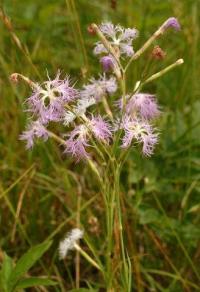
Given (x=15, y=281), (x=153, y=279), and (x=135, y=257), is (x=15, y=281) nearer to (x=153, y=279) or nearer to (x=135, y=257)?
(x=135, y=257)

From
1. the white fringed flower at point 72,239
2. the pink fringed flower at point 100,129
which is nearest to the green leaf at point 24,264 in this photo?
the white fringed flower at point 72,239

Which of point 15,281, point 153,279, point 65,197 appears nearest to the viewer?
point 15,281

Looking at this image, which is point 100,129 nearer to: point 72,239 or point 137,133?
point 137,133

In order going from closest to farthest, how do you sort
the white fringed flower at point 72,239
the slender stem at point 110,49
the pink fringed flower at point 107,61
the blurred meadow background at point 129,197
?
the slender stem at point 110,49, the pink fringed flower at point 107,61, the white fringed flower at point 72,239, the blurred meadow background at point 129,197

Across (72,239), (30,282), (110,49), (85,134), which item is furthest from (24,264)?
(110,49)

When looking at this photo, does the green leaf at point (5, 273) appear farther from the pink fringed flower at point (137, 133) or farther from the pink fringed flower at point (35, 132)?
the pink fringed flower at point (137, 133)

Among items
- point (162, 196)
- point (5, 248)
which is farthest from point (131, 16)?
point (5, 248)

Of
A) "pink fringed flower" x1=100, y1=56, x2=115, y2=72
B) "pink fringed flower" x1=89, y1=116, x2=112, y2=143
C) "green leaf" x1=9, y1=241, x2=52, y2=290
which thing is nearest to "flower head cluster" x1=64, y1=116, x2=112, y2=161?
"pink fringed flower" x1=89, y1=116, x2=112, y2=143
